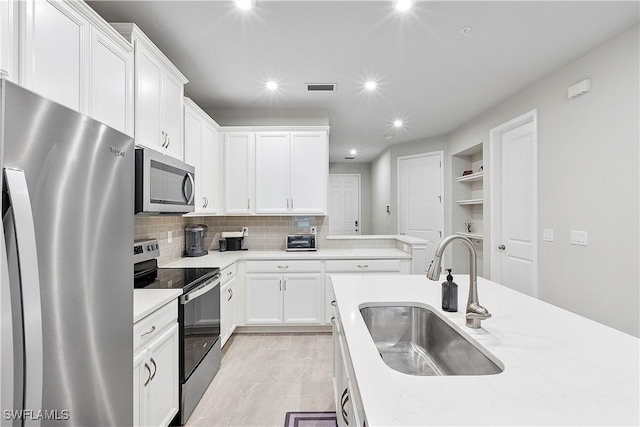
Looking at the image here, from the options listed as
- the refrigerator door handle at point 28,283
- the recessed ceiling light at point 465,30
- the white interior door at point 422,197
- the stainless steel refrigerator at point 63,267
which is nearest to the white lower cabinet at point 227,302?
the stainless steel refrigerator at point 63,267

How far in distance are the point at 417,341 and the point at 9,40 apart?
6.64 ft

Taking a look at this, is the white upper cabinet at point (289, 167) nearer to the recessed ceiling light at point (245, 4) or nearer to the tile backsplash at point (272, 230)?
the tile backsplash at point (272, 230)

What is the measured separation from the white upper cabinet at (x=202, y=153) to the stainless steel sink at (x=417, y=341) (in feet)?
6.84

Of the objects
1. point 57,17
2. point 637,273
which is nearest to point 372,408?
point 57,17

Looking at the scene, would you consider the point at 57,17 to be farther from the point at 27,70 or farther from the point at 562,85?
the point at 562,85

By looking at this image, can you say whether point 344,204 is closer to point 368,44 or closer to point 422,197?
point 422,197

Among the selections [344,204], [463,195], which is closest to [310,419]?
[463,195]

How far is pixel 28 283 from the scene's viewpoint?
2.49 ft

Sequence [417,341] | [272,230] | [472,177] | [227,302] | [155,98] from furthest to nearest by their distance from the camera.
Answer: [472,177], [272,230], [227,302], [155,98], [417,341]

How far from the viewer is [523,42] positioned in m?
2.29

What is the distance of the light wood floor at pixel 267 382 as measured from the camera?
198 centimetres

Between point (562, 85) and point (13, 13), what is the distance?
11.9ft

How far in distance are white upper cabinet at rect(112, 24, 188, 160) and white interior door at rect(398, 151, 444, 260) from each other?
4.10 m

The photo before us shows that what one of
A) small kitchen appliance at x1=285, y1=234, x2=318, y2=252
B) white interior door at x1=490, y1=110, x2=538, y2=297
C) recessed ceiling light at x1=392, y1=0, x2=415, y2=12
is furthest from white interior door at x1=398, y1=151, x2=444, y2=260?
recessed ceiling light at x1=392, y1=0, x2=415, y2=12
